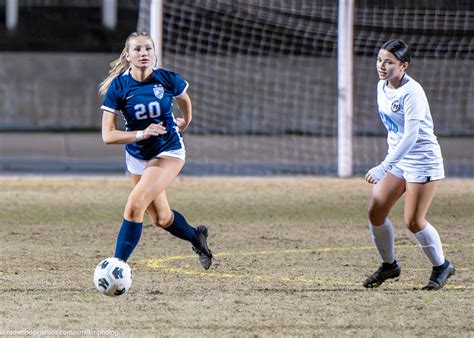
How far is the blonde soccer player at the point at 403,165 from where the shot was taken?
7672 millimetres

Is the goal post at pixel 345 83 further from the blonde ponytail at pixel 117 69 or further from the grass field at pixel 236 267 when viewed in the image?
the blonde ponytail at pixel 117 69

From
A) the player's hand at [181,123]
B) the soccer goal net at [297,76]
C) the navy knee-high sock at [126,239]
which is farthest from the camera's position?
the soccer goal net at [297,76]

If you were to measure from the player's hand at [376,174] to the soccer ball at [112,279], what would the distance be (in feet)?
5.76

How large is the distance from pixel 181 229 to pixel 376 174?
175 centimetres

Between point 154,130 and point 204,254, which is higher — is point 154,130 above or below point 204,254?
above

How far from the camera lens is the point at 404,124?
25.4 feet

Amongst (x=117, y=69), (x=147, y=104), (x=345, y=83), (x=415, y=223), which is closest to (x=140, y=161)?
(x=147, y=104)

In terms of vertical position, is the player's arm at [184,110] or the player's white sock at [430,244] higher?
the player's arm at [184,110]

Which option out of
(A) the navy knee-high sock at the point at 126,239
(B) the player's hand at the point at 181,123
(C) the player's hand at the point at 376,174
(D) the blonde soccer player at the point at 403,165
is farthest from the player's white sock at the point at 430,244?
(A) the navy knee-high sock at the point at 126,239

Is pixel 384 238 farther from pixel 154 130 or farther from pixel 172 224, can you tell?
pixel 154 130

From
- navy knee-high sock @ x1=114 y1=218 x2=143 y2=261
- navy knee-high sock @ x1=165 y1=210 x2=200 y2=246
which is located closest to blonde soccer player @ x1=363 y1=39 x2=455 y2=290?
navy knee-high sock @ x1=165 y1=210 x2=200 y2=246

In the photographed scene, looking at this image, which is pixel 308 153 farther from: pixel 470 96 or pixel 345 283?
pixel 345 283

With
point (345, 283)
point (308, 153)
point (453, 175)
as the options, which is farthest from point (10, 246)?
point (308, 153)

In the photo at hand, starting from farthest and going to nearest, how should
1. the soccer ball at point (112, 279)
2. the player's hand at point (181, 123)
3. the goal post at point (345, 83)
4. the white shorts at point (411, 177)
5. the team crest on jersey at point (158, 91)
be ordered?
1. the goal post at point (345, 83)
2. the player's hand at point (181, 123)
3. the team crest on jersey at point (158, 91)
4. the white shorts at point (411, 177)
5. the soccer ball at point (112, 279)
